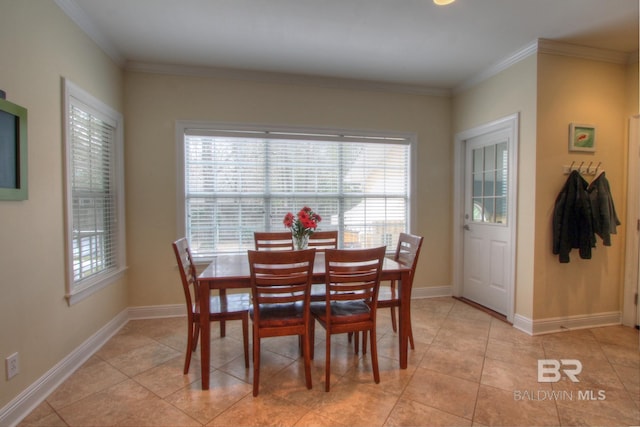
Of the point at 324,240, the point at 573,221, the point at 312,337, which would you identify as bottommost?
the point at 312,337

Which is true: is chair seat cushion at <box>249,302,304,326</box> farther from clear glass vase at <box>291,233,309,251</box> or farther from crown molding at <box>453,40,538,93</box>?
crown molding at <box>453,40,538,93</box>

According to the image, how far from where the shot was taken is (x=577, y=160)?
9.32 ft

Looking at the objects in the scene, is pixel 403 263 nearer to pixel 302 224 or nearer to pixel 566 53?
pixel 302 224

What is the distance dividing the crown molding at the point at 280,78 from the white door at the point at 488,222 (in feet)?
3.11

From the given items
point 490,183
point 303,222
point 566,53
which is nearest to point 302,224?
point 303,222

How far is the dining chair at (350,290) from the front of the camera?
190cm

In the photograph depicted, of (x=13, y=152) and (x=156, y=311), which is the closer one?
(x=13, y=152)

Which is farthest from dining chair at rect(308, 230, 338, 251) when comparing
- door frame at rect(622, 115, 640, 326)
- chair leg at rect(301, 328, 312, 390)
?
door frame at rect(622, 115, 640, 326)

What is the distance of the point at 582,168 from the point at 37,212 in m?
4.28

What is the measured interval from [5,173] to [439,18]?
2.97 metres

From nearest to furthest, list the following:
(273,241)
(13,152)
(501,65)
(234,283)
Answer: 1. (13,152)
2. (234,283)
3. (273,241)
4. (501,65)

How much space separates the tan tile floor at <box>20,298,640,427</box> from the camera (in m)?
1.73

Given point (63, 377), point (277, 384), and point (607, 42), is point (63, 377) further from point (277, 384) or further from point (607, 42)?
point (607, 42)

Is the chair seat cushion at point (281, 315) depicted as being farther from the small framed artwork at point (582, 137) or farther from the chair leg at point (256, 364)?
the small framed artwork at point (582, 137)
